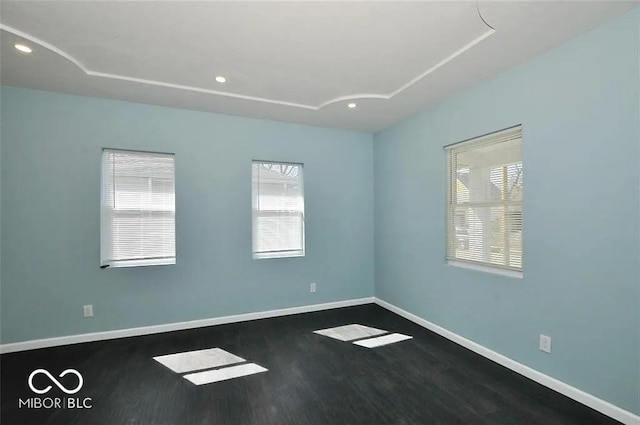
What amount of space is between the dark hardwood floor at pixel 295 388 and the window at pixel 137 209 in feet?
3.12

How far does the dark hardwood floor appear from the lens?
194cm

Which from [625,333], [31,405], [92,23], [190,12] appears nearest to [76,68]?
[92,23]

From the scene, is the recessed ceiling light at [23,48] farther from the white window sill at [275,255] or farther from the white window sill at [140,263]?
the white window sill at [275,255]

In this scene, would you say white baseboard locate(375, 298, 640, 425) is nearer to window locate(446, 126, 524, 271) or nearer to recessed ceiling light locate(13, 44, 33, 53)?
window locate(446, 126, 524, 271)

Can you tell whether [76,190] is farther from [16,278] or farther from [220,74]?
[220,74]

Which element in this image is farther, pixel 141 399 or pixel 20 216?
pixel 20 216

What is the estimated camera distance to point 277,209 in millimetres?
4000

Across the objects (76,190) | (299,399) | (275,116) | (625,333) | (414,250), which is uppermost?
(275,116)

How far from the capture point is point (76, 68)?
253 cm

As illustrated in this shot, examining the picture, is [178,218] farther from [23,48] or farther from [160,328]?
[23,48]

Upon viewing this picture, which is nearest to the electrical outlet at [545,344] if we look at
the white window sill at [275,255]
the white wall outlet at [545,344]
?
the white wall outlet at [545,344]

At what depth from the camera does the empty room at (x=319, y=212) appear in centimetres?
193

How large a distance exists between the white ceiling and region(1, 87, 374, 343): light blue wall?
0.40 m

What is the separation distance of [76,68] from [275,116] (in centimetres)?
199
